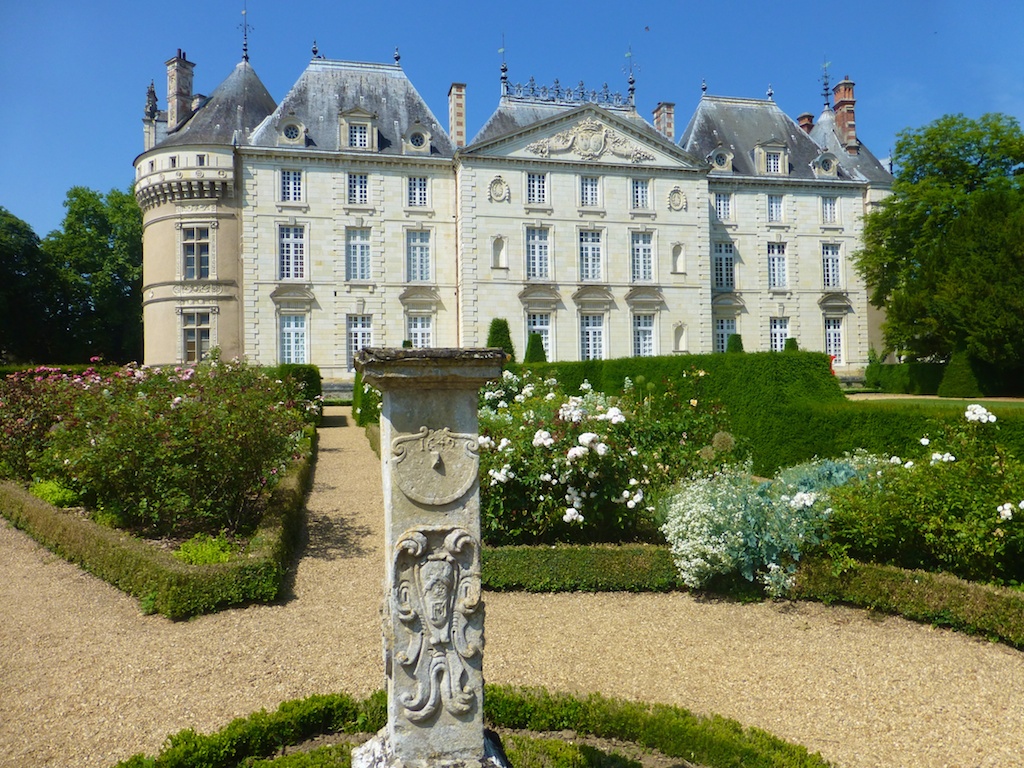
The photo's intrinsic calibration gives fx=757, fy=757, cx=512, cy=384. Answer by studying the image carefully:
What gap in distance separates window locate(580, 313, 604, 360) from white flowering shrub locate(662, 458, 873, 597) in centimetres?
2083

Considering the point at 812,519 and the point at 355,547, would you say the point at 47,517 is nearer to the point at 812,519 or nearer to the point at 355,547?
the point at 355,547

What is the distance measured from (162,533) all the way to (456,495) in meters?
5.41

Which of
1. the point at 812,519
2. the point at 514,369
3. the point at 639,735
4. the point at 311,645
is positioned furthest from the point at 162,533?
the point at 514,369

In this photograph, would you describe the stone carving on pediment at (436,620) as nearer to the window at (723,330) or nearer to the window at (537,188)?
the window at (537,188)

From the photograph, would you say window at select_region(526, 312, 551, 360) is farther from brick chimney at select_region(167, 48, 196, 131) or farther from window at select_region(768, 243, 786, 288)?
brick chimney at select_region(167, 48, 196, 131)

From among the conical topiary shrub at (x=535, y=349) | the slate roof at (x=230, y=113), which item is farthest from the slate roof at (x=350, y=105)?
the conical topiary shrub at (x=535, y=349)

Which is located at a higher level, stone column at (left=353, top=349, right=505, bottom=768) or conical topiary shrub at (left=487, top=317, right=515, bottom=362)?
conical topiary shrub at (left=487, top=317, right=515, bottom=362)

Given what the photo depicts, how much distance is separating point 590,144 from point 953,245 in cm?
1182

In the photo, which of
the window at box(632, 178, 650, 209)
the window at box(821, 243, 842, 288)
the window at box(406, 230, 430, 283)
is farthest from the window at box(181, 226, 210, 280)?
the window at box(821, 243, 842, 288)

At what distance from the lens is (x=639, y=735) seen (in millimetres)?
3496

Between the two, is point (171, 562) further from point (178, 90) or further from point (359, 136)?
point (178, 90)

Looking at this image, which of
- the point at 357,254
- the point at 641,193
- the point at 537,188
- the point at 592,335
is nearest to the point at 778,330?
the point at 641,193

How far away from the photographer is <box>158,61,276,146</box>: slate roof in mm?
24781

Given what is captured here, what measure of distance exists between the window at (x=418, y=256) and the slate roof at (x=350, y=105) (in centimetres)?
282
